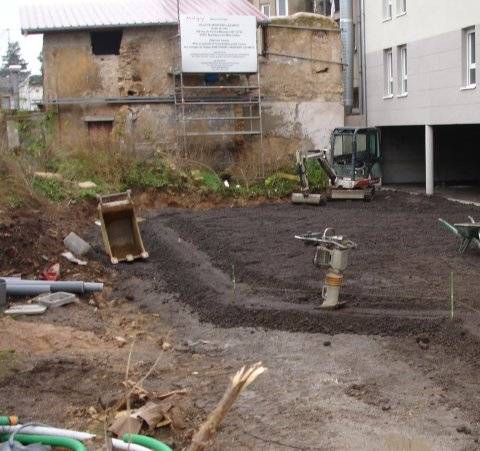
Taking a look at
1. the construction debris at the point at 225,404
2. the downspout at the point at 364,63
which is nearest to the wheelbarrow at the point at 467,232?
the construction debris at the point at 225,404

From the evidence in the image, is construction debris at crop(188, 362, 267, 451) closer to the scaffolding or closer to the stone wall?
the stone wall

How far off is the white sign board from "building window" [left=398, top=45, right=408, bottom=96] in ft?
16.9

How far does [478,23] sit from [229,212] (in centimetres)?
878

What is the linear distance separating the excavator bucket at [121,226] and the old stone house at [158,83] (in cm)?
1055

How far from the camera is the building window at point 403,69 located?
1087 inches

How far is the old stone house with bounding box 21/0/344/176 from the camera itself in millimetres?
29453

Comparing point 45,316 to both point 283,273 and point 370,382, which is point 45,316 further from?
point 370,382

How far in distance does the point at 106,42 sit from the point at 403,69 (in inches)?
438

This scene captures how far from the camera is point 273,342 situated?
34.4 feet

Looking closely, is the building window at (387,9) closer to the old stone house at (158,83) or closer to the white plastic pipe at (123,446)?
the old stone house at (158,83)

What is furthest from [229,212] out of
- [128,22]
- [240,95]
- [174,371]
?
[174,371]

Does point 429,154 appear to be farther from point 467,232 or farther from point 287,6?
point 287,6

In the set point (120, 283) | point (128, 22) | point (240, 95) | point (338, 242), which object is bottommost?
point (120, 283)

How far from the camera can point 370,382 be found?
8680mm
